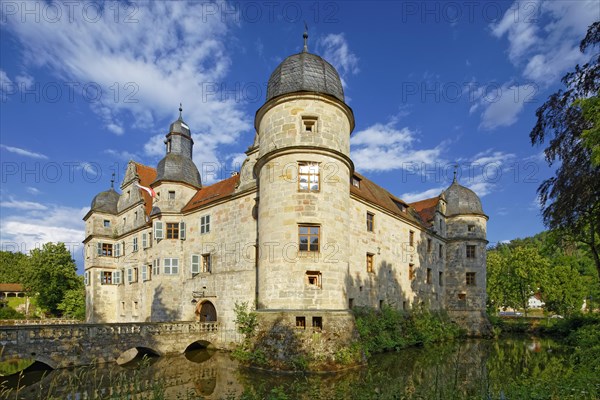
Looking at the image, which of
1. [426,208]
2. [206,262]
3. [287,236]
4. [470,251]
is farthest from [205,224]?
[470,251]

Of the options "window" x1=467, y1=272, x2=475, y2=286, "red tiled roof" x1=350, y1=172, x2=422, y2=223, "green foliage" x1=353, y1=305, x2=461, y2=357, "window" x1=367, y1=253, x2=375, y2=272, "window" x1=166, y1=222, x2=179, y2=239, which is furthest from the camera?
"window" x1=467, y1=272, x2=475, y2=286

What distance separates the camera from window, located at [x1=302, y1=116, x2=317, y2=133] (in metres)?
16.0

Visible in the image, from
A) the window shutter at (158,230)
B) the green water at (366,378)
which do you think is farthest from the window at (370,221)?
the window shutter at (158,230)

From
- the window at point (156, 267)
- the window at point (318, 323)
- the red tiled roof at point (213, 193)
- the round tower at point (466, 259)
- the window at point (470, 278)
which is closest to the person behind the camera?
the window at point (318, 323)

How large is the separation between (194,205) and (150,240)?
4.72 m

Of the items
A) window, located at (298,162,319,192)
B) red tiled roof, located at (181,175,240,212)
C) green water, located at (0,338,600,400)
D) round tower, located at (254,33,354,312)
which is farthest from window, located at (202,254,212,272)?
window, located at (298,162,319,192)

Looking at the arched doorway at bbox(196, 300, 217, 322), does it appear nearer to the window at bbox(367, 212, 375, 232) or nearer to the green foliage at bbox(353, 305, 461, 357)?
the green foliage at bbox(353, 305, 461, 357)

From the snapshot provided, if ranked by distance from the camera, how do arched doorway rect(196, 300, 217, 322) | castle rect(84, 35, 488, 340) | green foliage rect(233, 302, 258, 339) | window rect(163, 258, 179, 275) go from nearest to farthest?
castle rect(84, 35, 488, 340)
green foliage rect(233, 302, 258, 339)
arched doorway rect(196, 300, 217, 322)
window rect(163, 258, 179, 275)

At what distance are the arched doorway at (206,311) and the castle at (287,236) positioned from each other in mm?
86

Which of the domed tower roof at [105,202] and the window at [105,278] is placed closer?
the window at [105,278]

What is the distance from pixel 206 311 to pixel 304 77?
14054 millimetres

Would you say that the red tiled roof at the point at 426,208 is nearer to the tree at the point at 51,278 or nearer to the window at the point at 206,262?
the window at the point at 206,262

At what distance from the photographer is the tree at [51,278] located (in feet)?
124

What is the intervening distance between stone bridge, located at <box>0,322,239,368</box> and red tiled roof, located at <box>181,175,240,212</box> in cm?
707
